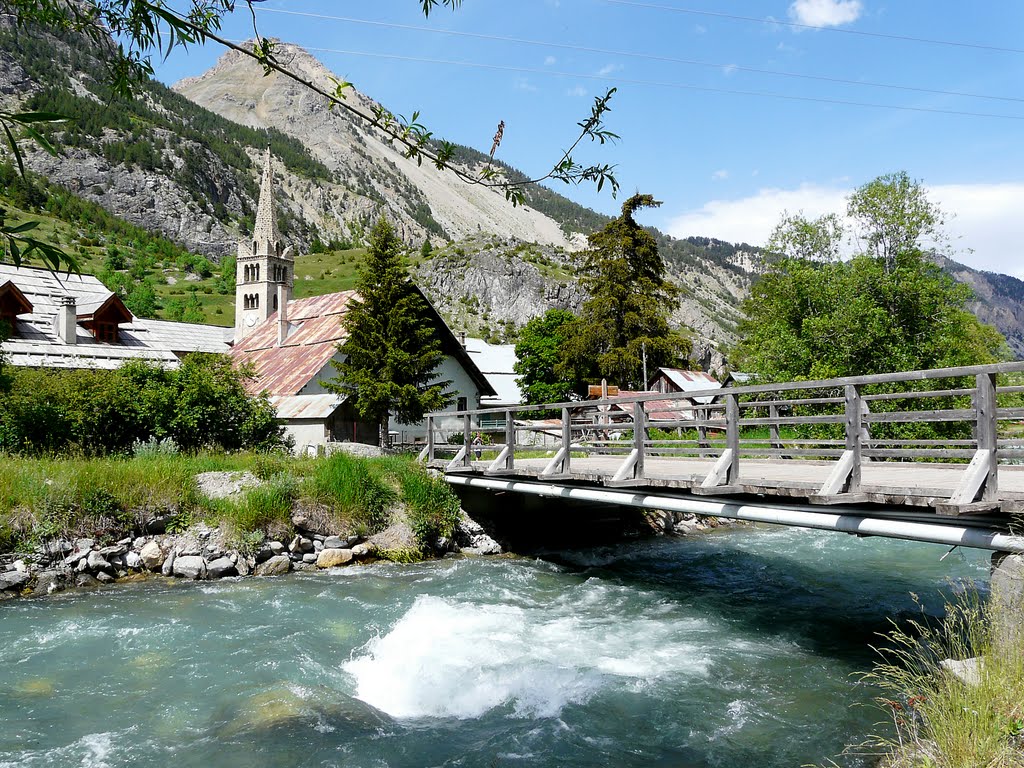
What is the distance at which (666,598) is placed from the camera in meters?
14.2

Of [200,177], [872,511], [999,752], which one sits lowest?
[999,752]

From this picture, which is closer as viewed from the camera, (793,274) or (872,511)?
(872,511)

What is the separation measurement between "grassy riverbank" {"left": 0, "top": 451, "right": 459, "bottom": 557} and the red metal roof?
32.0 ft

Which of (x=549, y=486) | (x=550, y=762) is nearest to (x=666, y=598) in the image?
(x=549, y=486)

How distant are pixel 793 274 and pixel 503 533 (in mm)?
18169

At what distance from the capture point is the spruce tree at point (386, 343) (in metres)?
25.4

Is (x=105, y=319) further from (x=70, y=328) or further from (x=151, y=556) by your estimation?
(x=151, y=556)

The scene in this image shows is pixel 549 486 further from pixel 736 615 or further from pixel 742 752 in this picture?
pixel 742 752

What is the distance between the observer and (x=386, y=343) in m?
25.6

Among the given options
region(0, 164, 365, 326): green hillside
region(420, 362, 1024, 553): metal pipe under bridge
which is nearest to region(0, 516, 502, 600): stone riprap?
region(420, 362, 1024, 553): metal pipe under bridge

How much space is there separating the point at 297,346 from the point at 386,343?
426 inches

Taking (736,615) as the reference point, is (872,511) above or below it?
above

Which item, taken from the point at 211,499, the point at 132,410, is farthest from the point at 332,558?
the point at 132,410

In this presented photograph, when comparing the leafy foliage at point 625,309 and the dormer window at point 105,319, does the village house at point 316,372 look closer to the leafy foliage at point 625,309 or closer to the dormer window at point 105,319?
the dormer window at point 105,319
